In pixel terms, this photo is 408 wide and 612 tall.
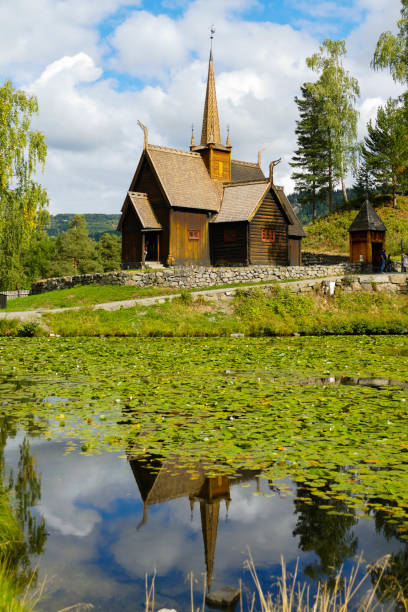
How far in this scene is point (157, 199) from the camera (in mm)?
39406

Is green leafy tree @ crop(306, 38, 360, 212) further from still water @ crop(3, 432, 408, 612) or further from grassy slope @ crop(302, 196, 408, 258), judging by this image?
still water @ crop(3, 432, 408, 612)

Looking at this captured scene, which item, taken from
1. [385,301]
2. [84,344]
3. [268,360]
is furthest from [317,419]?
[385,301]

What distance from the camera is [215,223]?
4022cm

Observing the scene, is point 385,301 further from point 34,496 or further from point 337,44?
point 337,44

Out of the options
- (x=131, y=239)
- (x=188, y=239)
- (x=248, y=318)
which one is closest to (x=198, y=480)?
(x=248, y=318)

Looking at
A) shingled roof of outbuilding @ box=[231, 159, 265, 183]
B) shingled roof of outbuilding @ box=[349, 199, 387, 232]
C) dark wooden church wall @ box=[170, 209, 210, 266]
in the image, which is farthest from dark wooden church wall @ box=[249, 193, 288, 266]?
shingled roof of outbuilding @ box=[349, 199, 387, 232]

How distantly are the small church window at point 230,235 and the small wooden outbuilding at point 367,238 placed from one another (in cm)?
836

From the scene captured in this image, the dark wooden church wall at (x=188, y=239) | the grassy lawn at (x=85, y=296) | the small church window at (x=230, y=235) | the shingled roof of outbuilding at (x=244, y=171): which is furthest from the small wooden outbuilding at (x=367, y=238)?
the grassy lawn at (x=85, y=296)

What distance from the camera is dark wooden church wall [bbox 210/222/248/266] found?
130 ft

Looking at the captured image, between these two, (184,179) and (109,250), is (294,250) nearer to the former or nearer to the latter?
(184,179)

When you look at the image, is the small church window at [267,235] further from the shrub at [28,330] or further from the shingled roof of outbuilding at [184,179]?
the shrub at [28,330]

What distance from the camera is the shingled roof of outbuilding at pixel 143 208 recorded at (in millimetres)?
38531

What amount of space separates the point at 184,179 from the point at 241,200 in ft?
14.3

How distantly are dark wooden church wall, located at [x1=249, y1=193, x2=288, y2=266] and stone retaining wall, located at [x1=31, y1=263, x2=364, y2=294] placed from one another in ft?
8.82
